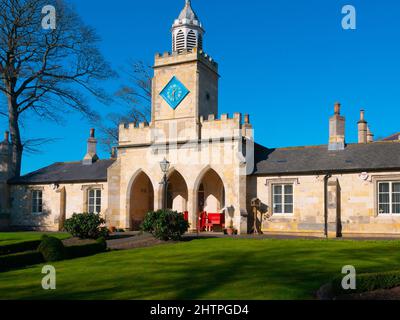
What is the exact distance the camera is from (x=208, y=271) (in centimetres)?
1297

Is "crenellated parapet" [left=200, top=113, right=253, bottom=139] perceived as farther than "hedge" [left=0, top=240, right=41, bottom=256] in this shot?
Yes

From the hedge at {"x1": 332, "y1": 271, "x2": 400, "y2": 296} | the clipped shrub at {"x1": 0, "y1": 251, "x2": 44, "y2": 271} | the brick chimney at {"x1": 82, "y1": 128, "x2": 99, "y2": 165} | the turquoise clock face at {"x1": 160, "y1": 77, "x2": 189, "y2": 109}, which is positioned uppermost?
the turquoise clock face at {"x1": 160, "y1": 77, "x2": 189, "y2": 109}

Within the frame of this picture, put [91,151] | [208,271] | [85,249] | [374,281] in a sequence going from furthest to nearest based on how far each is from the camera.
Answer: [91,151]
[85,249]
[208,271]
[374,281]

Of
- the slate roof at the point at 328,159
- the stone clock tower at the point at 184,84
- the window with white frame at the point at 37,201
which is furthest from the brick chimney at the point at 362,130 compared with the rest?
the window with white frame at the point at 37,201

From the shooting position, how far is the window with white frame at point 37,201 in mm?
34250

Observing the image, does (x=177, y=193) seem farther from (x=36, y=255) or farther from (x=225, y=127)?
(x=36, y=255)

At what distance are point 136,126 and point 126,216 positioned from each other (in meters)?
5.80

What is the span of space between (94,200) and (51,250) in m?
14.7

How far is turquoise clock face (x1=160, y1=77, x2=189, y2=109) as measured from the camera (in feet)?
96.3

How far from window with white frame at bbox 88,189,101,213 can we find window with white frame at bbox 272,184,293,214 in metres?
12.0

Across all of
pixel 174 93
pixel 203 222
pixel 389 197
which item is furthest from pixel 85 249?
pixel 389 197

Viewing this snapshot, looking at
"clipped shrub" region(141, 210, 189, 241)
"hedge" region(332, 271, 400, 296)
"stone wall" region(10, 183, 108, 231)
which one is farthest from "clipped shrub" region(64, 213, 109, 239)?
"hedge" region(332, 271, 400, 296)

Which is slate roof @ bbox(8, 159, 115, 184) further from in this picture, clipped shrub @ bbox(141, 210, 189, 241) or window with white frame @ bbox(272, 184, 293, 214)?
window with white frame @ bbox(272, 184, 293, 214)

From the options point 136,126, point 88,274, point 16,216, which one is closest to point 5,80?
point 16,216
